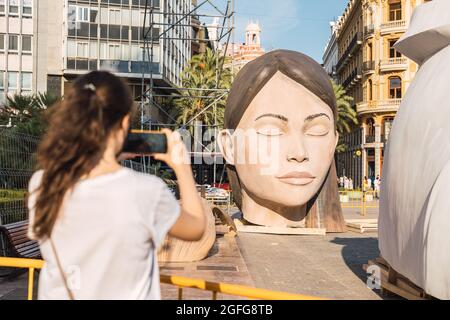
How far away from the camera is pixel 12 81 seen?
115ft

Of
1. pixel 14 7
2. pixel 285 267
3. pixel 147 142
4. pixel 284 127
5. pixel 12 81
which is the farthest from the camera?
pixel 12 81

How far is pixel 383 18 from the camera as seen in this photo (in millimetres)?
37812

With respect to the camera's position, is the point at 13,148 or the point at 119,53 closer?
the point at 13,148

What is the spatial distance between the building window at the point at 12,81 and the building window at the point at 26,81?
447 mm

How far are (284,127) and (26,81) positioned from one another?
2853 cm

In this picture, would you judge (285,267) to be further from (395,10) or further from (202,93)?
(395,10)

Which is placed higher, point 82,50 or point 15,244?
point 82,50

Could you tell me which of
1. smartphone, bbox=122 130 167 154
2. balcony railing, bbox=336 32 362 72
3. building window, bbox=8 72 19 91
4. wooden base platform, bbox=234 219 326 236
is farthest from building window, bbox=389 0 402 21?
smartphone, bbox=122 130 167 154

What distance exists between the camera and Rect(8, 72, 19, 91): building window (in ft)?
115

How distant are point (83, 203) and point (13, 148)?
274 inches

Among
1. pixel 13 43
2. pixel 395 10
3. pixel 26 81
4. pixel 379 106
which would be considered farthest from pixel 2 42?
pixel 395 10
